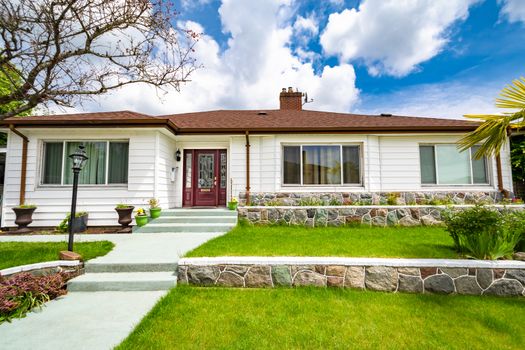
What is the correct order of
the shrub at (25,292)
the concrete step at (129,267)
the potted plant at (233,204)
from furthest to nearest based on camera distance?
the potted plant at (233,204), the concrete step at (129,267), the shrub at (25,292)

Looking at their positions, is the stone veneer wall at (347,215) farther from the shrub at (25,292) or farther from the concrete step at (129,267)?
the shrub at (25,292)

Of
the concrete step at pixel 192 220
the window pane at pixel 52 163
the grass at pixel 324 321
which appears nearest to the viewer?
the grass at pixel 324 321

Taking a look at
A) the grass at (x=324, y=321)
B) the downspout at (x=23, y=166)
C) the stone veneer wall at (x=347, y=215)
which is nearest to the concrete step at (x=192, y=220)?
the stone veneer wall at (x=347, y=215)

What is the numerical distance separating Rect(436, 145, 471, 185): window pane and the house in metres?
0.04

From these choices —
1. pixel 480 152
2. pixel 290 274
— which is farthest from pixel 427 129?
pixel 290 274

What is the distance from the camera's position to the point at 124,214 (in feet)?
22.8

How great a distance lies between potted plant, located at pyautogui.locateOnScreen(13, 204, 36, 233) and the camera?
6781 millimetres

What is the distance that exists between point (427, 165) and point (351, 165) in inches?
105

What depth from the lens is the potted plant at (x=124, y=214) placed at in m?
6.91

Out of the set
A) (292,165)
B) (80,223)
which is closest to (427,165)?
(292,165)

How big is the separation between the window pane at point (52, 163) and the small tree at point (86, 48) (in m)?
4.29

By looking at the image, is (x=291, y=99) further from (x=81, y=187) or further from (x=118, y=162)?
(x=81, y=187)

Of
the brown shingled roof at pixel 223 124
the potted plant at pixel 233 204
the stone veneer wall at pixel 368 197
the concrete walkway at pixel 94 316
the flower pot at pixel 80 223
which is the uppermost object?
the brown shingled roof at pixel 223 124

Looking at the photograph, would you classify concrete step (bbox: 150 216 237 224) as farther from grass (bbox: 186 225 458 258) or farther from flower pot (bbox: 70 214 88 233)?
flower pot (bbox: 70 214 88 233)
